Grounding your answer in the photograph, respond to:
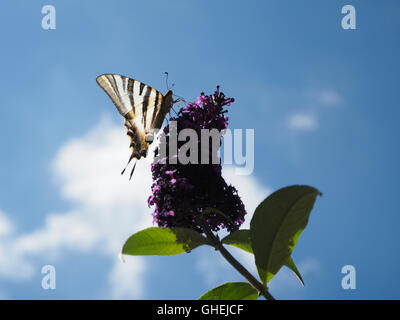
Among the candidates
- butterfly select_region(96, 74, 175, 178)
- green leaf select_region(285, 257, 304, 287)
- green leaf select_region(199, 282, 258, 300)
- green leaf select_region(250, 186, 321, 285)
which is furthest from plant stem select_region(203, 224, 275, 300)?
butterfly select_region(96, 74, 175, 178)

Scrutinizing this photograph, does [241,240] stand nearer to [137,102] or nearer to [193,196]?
[193,196]

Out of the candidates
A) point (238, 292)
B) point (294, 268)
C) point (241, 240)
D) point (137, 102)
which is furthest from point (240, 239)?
point (137, 102)

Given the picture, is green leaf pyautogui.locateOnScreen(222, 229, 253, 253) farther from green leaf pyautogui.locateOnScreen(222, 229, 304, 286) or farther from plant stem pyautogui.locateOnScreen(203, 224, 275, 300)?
plant stem pyautogui.locateOnScreen(203, 224, 275, 300)
